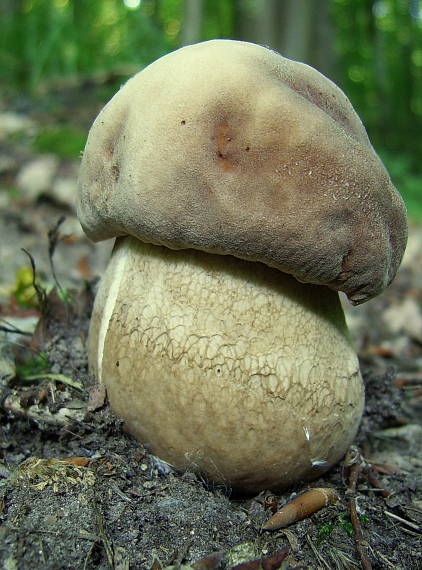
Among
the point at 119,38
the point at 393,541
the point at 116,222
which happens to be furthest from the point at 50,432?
the point at 119,38

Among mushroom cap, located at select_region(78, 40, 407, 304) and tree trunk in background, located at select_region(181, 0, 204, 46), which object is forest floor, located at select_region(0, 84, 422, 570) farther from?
tree trunk in background, located at select_region(181, 0, 204, 46)

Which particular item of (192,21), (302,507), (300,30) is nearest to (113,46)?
(192,21)

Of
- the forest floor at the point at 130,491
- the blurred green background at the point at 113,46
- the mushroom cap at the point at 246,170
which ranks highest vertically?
the blurred green background at the point at 113,46

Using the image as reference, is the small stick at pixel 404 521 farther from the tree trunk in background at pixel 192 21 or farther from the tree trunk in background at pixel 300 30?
the tree trunk in background at pixel 300 30

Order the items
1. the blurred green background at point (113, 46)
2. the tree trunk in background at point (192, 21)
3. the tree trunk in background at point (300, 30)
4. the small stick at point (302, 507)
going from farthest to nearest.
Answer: the tree trunk in background at point (300, 30) → the blurred green background at point (113, 46) → the tree trunk in background at point (192, 21) → the small stick at point (302, 507)

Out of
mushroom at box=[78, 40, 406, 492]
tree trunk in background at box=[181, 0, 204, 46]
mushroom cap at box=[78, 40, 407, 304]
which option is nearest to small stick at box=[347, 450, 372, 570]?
mushroom at box=[78, 40, 406, 492]

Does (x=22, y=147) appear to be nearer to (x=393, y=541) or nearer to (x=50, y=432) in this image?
(x=50, y=432)

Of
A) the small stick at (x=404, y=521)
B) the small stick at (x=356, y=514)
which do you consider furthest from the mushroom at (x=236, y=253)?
the small stick at (x=404, y=521)
